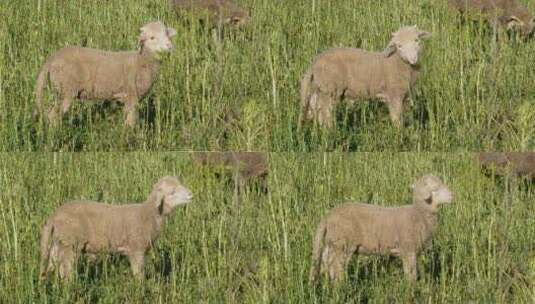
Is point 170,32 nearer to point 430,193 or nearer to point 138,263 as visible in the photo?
point 138,263

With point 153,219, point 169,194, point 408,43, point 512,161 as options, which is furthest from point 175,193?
point 512,161

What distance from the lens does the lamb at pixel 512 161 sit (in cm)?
1177

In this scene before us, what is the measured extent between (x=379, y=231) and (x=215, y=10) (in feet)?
12.2

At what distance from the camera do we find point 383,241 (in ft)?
34.0

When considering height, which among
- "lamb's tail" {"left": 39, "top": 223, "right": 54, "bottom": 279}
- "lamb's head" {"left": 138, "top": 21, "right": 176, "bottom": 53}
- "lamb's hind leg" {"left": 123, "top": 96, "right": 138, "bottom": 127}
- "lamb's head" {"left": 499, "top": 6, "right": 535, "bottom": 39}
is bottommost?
"lamb's tail" {"left": 39, "top": 223, "right": 54, "bottom": 279}

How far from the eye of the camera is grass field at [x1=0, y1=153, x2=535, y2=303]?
Result: 9766mm

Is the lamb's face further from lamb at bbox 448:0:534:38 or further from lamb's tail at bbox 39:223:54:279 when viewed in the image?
lamb at bbox 448:0:534:38

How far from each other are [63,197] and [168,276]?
1272mm

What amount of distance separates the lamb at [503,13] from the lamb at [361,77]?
236cm

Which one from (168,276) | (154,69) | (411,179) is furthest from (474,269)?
(154,69)

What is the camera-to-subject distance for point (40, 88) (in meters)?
11.0

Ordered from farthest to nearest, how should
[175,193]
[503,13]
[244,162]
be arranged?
1. [503,13]
2. [244,162]
3. [175,193]

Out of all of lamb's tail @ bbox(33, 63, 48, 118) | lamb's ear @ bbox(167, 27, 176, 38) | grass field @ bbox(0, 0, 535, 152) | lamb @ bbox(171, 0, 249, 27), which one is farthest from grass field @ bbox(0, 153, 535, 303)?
lamb @ bbox(171, 0, 249, 27)

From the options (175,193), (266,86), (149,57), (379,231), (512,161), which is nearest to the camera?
(379,231)
